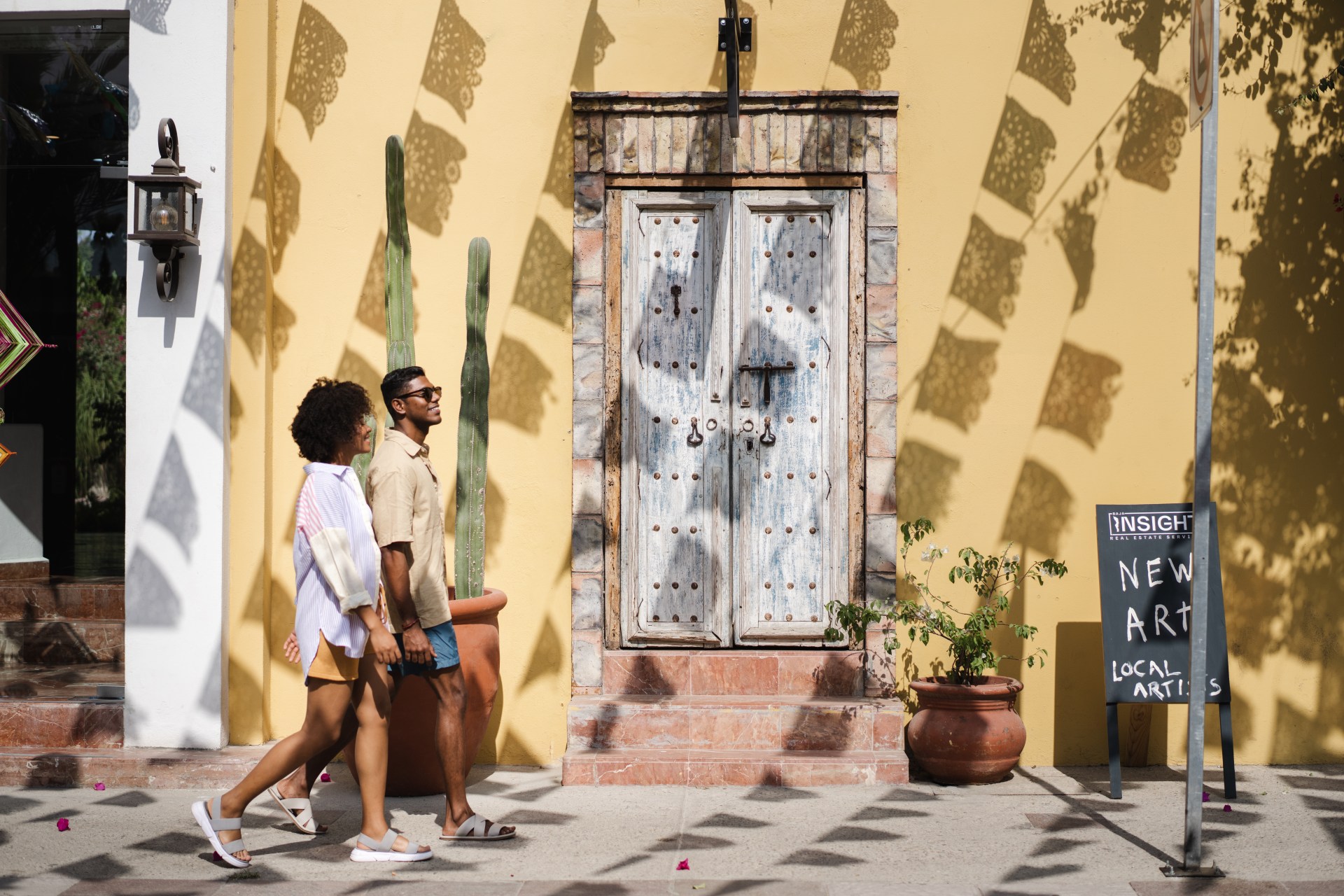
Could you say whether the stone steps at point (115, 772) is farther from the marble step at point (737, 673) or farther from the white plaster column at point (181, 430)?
the marble step at point (737, 673)

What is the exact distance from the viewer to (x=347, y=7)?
5898mm

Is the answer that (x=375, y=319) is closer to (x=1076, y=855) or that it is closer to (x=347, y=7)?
(x=347, y=7)

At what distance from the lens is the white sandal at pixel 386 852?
4199mm

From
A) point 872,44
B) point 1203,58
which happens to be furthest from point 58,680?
point 1203,58

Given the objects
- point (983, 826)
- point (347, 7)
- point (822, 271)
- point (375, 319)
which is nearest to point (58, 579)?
point (375, 319)

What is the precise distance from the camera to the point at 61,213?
9.37 metres

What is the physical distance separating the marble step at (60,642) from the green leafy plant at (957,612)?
157 inches

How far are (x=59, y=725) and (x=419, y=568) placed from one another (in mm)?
2391

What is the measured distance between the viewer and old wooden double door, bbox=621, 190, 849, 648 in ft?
19.1

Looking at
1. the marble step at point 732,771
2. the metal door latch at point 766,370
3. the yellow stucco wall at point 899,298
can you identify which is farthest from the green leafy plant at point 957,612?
the metal door latch at point 766,370

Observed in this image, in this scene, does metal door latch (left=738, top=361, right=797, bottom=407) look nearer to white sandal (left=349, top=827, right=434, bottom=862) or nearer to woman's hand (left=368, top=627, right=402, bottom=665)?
woman's hand (left=368, top=627, right=402, bottom=665)

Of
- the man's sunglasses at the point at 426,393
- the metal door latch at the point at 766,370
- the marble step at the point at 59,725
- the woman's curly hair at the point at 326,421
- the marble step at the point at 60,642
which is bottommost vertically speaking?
the marble step at the point at 59,725

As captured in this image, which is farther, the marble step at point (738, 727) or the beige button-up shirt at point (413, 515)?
the marble step at point (738, 727)

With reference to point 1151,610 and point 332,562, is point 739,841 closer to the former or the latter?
point 332,562
